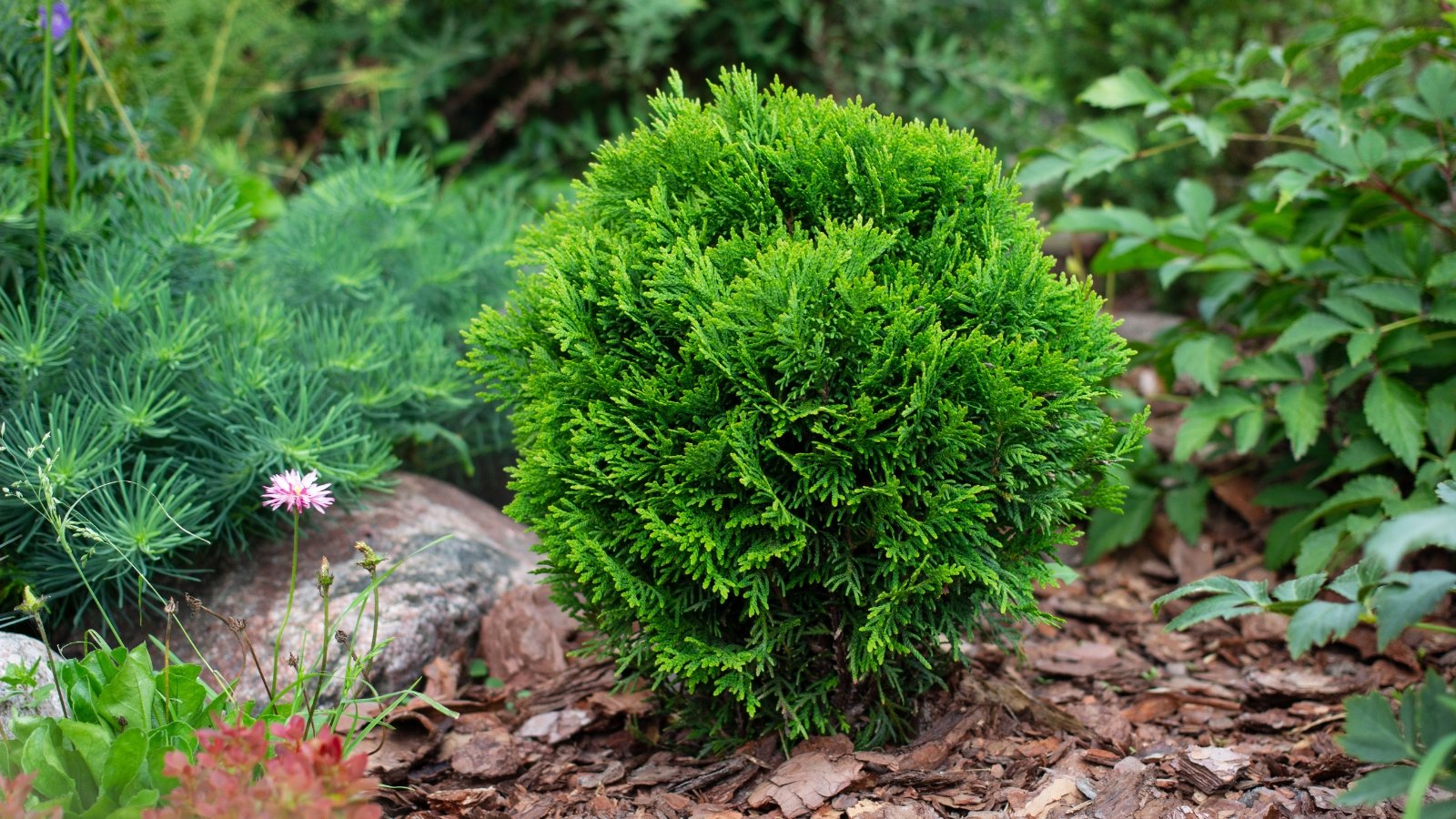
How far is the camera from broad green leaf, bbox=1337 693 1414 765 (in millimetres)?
1583

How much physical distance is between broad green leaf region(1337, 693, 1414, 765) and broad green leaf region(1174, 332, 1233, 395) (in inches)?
63.3

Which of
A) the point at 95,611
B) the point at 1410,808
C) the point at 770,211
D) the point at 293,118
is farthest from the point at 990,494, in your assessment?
the point at 293,118

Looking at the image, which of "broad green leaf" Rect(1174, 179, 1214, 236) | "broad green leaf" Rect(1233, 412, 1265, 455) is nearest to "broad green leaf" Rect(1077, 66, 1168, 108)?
"broad green leaf" Rect(1174, 179, 1214, 236)

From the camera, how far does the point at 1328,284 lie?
10.9 ft

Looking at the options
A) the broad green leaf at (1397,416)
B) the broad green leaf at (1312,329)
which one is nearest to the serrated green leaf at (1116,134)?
the broad green leaf at (1312,329)

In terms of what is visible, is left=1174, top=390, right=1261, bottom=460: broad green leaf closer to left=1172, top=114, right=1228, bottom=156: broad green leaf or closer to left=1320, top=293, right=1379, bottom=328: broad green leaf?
left=1320, top=293, right=1379, bottom=328: broad green leaf

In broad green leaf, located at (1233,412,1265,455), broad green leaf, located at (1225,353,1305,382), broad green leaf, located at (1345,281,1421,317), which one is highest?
broad green leaf, located at (1345,281,1421,317)

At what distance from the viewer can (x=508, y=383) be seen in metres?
2.46

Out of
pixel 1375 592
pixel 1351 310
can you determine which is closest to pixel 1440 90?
pixel 1351 310

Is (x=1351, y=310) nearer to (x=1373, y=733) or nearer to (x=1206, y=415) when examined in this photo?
(x=1206, y=415)

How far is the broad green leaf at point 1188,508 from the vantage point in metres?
3.42

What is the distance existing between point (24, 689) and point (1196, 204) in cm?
328

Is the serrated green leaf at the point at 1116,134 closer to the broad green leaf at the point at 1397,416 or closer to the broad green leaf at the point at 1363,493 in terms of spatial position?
the broad green leaf at the point at 1397,416

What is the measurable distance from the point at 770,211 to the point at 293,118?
492 centimetres
